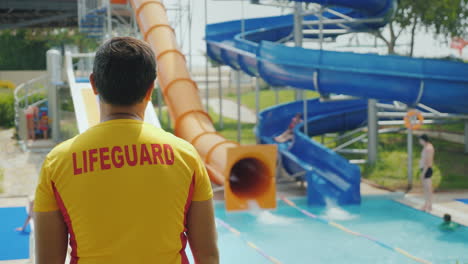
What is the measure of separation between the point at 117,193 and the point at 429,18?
66.1ft

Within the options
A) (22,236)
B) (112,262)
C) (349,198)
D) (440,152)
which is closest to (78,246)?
(112,262)

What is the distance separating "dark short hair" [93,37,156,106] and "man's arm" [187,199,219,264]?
0.35m

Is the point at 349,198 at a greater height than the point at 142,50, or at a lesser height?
lesser

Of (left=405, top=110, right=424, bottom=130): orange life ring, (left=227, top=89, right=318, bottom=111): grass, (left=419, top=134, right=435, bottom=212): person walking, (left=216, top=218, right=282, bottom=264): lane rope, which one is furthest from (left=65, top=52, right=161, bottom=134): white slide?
(left=227, top=89, right=318, bottom=111): grass

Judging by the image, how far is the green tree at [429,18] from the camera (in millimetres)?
19578

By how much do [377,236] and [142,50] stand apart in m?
6.95

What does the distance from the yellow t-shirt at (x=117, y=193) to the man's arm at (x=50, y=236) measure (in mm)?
25

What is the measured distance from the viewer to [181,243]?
5.26 feet

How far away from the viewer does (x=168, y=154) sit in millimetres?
1576

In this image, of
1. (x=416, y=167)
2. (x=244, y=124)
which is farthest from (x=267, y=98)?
(x=416, y=167)

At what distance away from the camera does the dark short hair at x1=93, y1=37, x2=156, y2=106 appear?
157 centimetres

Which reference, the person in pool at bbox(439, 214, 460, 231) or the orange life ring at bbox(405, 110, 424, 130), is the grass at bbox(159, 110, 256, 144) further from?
the person in pool at bbox(439, 214, 460, 231)

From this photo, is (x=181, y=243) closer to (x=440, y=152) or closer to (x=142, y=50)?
(x=142, y=50)

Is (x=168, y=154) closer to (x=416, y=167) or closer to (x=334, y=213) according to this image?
(x=334, y=213)
